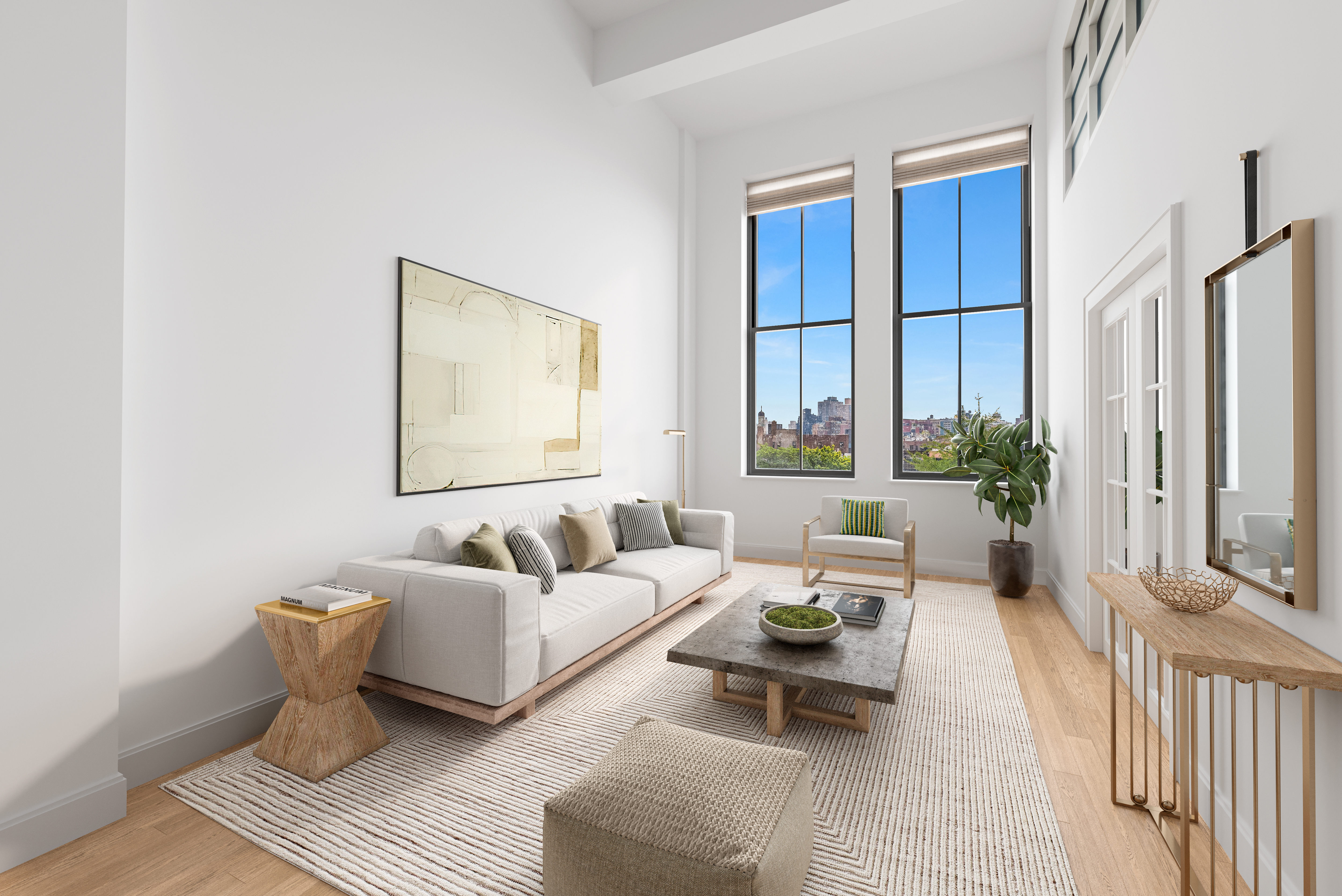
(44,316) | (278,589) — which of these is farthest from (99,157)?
(278,589)

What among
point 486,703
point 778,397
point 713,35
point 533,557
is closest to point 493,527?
point 533,557

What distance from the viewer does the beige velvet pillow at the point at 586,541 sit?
362 cm

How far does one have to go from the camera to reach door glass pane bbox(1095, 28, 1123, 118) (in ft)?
9.66

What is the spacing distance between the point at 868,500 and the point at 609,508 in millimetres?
2133

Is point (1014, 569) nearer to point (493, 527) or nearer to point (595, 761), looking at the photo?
point (595, 761)

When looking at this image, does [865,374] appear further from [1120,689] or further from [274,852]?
[274,852]

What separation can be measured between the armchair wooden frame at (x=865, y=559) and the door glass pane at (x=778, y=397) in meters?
1.15

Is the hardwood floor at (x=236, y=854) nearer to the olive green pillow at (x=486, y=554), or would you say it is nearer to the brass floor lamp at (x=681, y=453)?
the olive green pillow at (x=486, y=554)

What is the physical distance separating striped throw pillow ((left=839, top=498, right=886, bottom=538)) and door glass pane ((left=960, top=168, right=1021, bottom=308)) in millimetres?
2112

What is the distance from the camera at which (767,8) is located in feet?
13.1

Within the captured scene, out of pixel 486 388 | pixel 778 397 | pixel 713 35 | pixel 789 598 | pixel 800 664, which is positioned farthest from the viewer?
pixel 778 397

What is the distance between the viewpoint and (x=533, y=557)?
10.2ft

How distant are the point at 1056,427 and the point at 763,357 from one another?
9.06 ft

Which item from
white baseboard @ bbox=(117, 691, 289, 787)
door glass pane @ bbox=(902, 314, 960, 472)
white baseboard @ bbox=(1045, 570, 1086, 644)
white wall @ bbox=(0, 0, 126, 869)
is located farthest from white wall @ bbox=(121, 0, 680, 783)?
door glass pane @ bbox=(902, 314, 960, 472)
